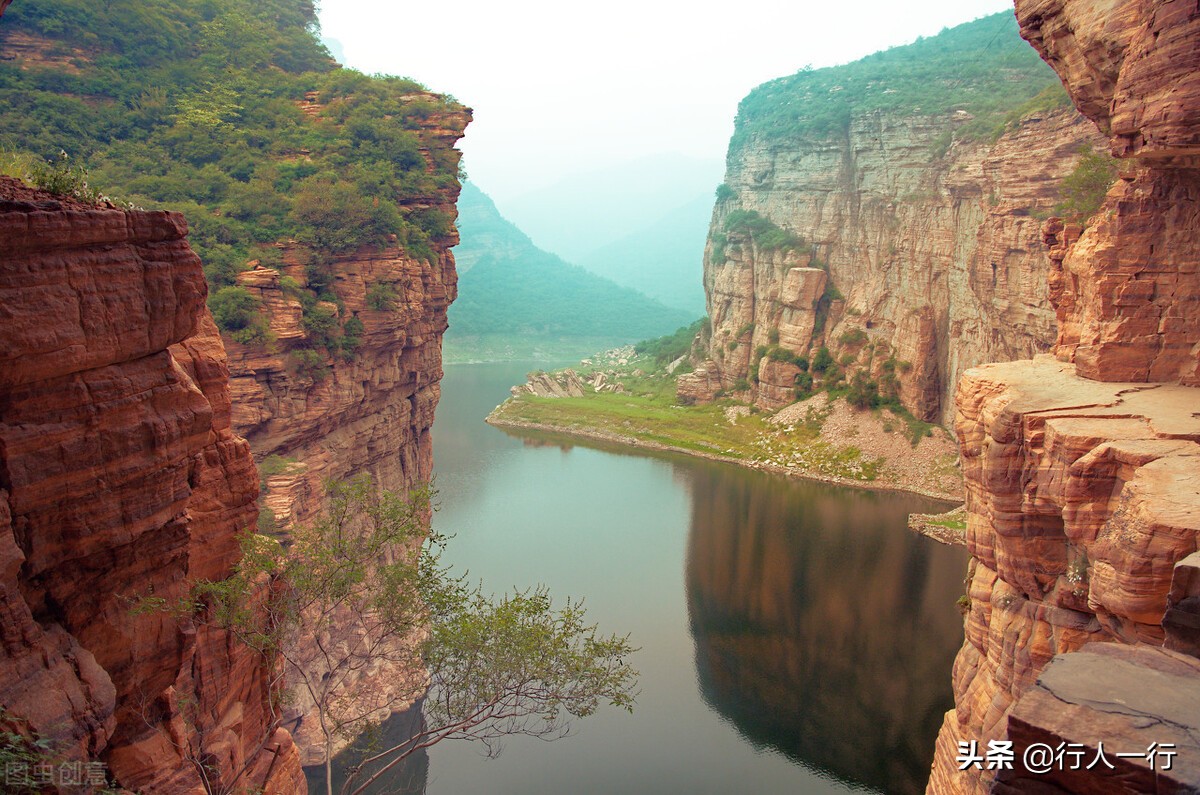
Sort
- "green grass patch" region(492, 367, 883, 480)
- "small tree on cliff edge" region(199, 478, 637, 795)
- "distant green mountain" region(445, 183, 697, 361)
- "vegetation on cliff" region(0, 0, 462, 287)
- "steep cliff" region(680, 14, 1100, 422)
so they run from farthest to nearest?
1. "distant green mountain" region(445, 183, 697, 361)
2. "green grass patch" region(492, 367, 883, 480)
3. "steep cliff" region(680, 14, 1100, 422)
4. "vegetation on cliff" region(0, 0, 462, 287)
5. "small tree on cliff edge" region(199, 478, 637, 795)

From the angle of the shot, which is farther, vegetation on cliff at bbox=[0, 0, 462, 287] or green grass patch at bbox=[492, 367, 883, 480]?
green grass patch at bbox=[492, 367, 883, 480]

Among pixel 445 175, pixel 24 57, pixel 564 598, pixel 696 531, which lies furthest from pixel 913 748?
pixel 24 57

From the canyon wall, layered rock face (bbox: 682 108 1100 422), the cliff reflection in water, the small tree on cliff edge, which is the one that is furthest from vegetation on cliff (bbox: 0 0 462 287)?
layered rock face (bbox: 682 108 1100 422)

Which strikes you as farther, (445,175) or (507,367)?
(507,367)

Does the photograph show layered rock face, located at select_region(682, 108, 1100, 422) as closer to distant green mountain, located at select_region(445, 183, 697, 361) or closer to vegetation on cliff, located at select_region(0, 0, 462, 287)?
vegetation on cliff, located at select_region(0, 0, 462, 287)

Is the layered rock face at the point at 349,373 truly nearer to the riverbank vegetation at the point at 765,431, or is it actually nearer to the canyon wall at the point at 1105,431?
the canyon wall at the point at 1105,431

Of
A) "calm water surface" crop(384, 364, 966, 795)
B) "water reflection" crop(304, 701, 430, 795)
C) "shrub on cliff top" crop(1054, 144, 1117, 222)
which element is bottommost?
"water reflection" crop(304, 701, 430, 795)

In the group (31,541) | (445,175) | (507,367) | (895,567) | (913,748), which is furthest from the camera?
(507,367)

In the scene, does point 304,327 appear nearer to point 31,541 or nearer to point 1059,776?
point 31,541
